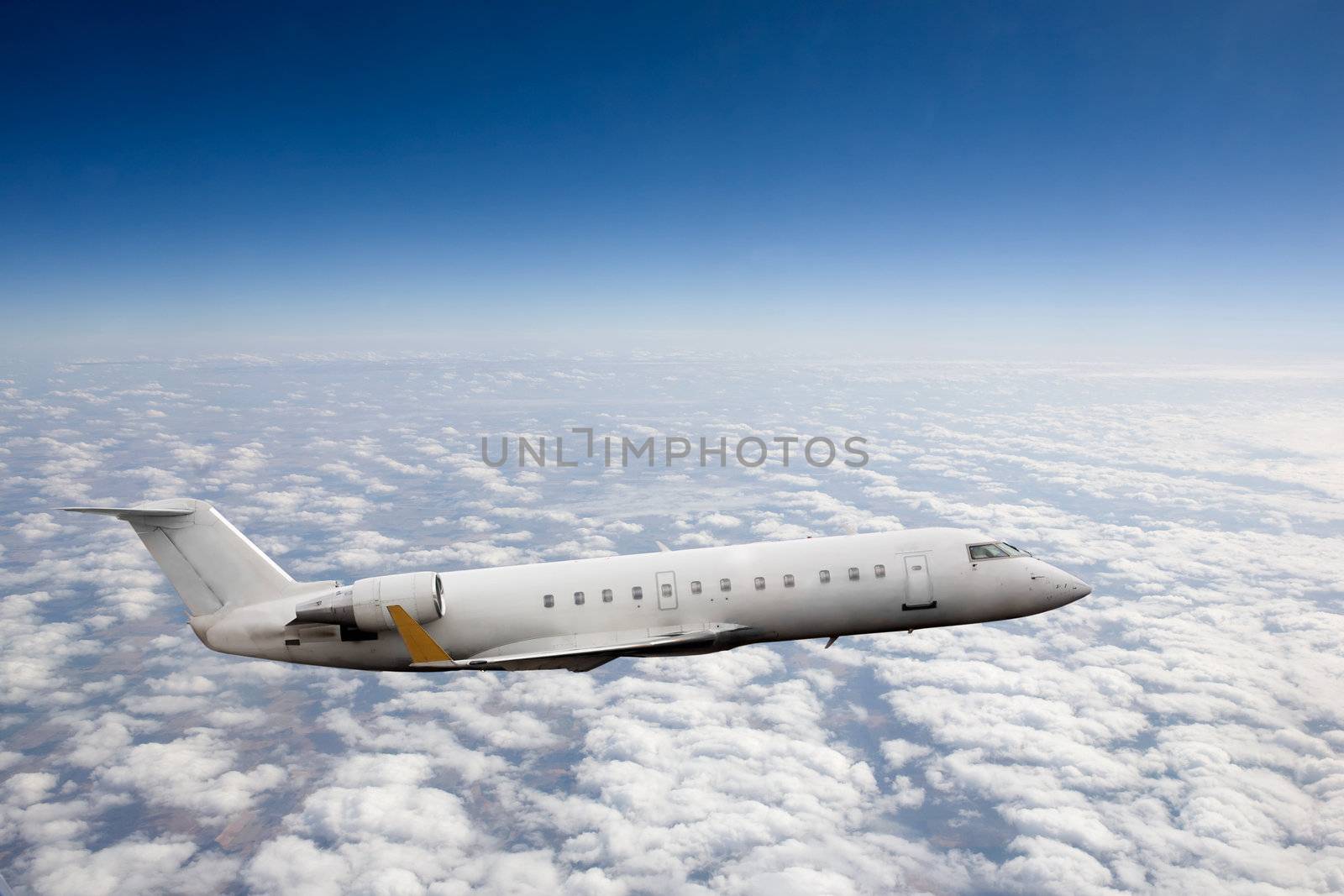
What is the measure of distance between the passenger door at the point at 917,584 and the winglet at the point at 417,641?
16322 millimetres

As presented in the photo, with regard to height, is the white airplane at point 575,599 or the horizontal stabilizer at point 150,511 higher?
the horizontal stabilizer at point 150,511

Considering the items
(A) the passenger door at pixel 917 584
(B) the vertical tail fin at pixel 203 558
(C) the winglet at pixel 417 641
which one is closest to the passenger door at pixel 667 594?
(C) the winglet at pixel 417 641

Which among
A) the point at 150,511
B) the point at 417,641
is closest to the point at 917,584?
the point at 417,641

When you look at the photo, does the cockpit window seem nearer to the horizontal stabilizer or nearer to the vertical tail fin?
the vertical tail fin

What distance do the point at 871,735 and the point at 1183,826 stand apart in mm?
36500

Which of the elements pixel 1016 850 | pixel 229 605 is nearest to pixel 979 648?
pixel 1016 850

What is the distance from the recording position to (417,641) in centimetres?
2189

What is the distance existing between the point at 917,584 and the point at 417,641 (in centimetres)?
1756

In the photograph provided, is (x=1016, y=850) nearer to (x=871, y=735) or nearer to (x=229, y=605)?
(x=871, y=735)

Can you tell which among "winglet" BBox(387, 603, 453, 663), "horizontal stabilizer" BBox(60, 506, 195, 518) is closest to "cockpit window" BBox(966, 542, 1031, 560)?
"winglet" BBox(387, 603, 453, 663)

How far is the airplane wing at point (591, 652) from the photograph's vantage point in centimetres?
2395

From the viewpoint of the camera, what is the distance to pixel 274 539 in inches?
5684

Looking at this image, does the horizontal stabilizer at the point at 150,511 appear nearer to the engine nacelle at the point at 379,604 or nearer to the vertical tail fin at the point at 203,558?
the vertical tail fin at the point at 203,558

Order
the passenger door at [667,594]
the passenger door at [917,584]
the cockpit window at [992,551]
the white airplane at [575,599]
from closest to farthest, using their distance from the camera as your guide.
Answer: the white airplane at [575,599], the passenger door at [667,594], the passenger door at [917,584], the cockpit window at [992,551]
